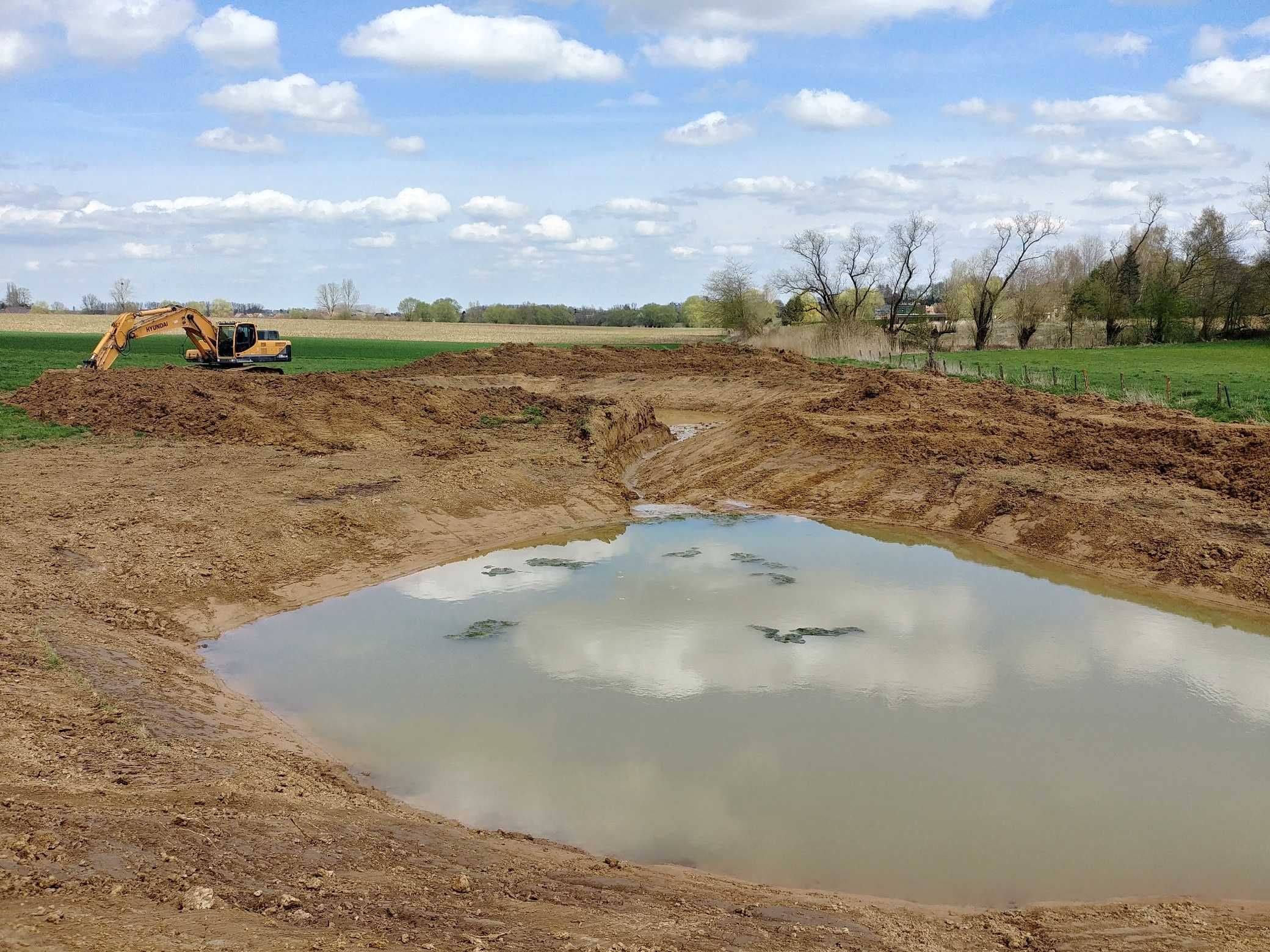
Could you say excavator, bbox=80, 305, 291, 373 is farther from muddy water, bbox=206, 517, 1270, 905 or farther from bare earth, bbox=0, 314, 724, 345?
bare earth, bbox=0, 314, 724, 345

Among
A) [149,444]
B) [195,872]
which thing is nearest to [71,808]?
[195,872]

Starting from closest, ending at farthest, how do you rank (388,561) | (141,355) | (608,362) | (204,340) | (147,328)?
(388,561) < (147,328) < (204,340) < (608,362) < (141,355)

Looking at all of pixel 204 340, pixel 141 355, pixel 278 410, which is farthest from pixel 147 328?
pixel 141 355

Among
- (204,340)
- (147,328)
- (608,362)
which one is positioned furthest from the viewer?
(608,362)

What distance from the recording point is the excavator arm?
26344 mm

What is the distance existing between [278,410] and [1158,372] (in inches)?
1195

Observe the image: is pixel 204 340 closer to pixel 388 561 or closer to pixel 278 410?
pixel 278 410

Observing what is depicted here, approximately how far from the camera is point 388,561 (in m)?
13.5

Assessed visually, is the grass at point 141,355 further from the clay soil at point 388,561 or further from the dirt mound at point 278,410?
the clay soil at point 388,561

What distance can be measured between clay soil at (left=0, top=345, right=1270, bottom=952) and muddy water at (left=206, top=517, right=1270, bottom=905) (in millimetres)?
470

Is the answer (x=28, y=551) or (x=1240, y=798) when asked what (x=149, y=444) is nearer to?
(x=28, y=551)

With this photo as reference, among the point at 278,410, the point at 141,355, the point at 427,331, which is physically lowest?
the point at 278,410

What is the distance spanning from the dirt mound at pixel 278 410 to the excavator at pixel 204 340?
2.27 m

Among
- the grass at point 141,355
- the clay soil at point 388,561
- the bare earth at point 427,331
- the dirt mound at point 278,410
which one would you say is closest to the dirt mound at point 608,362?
the clay soil at point 388,561
